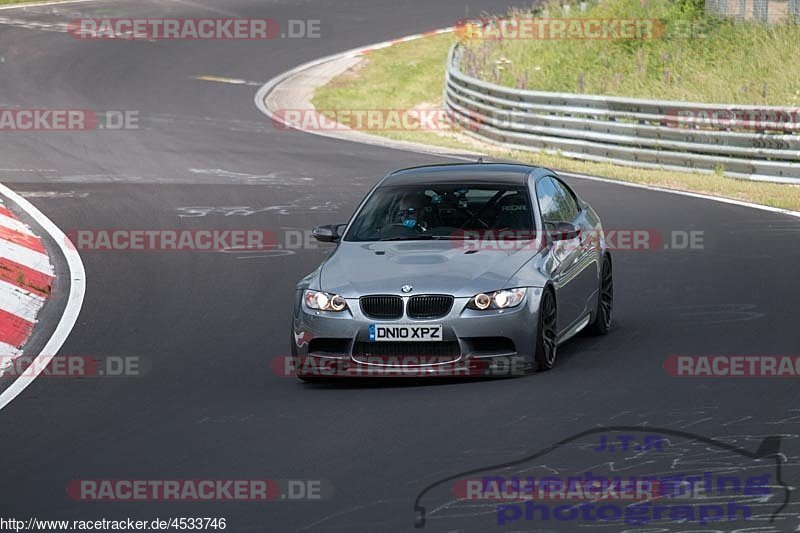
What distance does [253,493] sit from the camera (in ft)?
25.2

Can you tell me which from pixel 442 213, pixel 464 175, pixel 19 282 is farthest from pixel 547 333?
pixel 19 282

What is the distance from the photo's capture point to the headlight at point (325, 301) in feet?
34.7

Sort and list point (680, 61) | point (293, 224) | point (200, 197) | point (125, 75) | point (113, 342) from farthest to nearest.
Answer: point (125, 75)
point (680, 61)
point (200, 197)
point (293, 224)
point (113, 342)

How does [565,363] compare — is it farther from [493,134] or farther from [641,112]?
[493,134]

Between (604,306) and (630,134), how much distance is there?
13.8 m

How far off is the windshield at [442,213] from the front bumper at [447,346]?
111cm

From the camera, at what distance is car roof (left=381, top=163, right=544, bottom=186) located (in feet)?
39.2

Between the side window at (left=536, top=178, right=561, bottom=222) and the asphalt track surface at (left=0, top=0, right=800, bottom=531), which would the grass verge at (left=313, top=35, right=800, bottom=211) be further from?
the side window at (left=536, top=178, right=561, bottom=222)

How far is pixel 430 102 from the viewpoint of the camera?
37188 mm

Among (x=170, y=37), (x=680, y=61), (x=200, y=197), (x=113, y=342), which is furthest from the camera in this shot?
(x=170, y=37)

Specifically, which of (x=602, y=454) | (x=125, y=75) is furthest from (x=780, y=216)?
(x=125, y=75)

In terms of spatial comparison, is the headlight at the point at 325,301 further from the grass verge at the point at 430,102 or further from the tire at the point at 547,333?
the grass verge at the point at 430,102

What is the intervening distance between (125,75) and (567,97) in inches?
622

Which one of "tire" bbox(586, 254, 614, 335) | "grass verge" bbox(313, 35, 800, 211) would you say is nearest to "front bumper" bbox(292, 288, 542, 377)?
"tire" bbox(586, 254, 614, 335)
